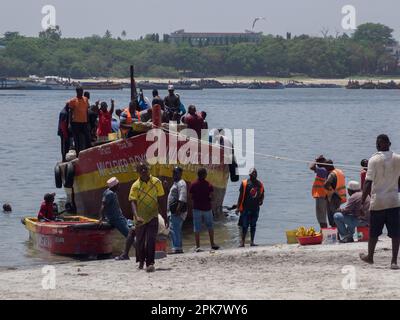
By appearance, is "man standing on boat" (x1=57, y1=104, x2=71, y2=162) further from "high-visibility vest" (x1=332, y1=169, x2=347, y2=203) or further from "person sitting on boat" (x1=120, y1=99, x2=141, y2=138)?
"high-visibility vest" (x1=332, y1=169, x2=347, y2=203)

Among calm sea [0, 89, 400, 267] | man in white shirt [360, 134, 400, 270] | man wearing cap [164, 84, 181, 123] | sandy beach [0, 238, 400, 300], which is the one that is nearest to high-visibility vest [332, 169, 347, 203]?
sandy beach [0, 238, 400, 300]

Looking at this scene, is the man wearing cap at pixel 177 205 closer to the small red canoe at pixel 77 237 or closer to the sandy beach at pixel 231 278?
the small red canoe at pixel 77 237

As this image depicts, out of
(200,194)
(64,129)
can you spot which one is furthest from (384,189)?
(64,129)

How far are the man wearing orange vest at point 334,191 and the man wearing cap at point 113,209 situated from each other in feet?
11.9

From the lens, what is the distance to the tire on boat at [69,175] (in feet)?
82.8

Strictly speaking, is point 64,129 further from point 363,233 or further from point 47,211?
point 363,233

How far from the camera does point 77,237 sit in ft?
65.5

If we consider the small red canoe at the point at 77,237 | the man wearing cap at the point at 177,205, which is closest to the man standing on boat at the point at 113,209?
the small red canoe at the point at 77,237

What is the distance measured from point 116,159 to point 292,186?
14710 mm

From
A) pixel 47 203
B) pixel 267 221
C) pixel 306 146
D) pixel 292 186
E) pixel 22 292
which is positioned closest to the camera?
pixel 22 292

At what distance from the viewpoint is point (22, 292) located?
47.7 feet

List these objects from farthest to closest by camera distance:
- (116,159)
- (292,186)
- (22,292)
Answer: (292,186), (116,159), (22,292)
